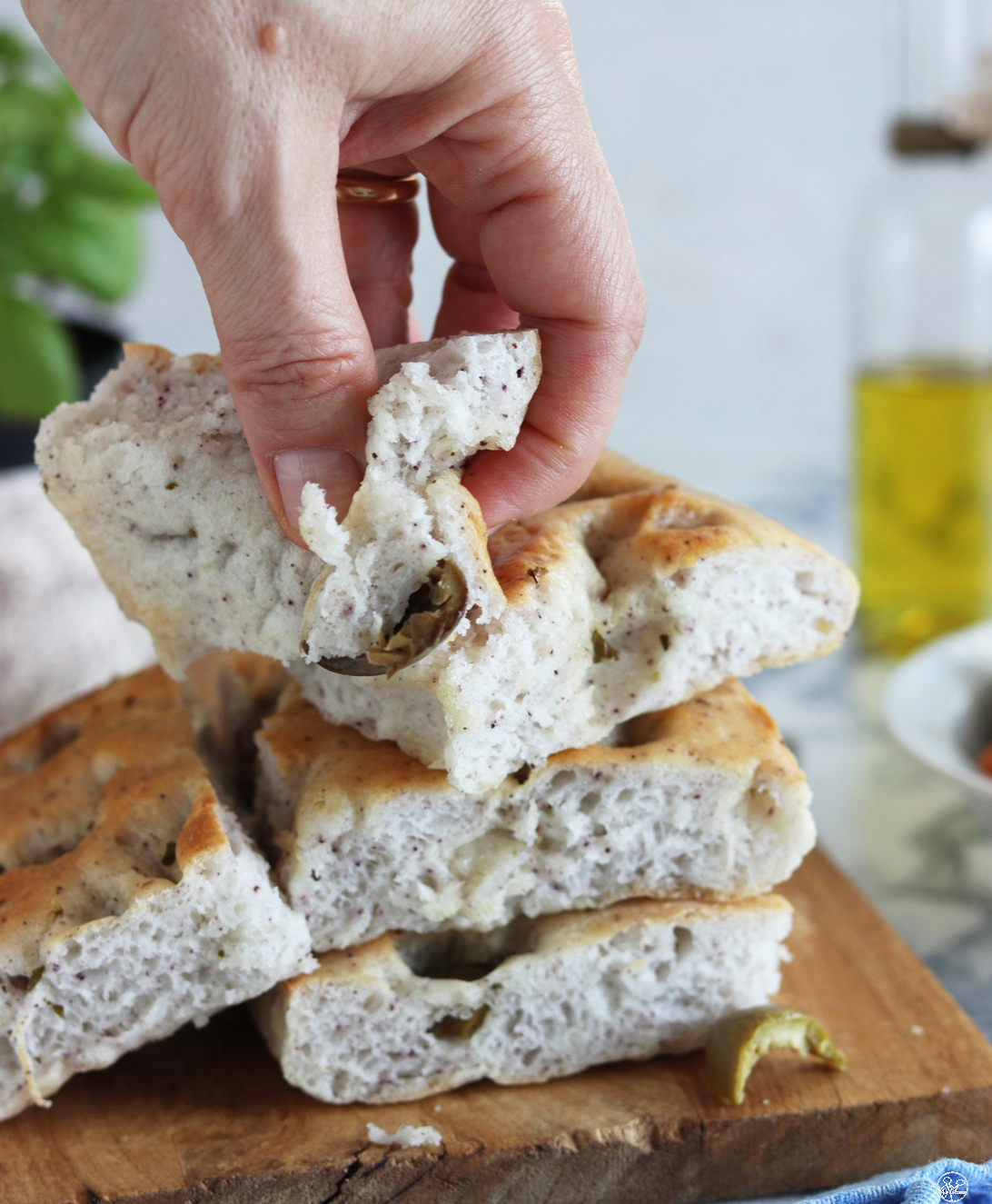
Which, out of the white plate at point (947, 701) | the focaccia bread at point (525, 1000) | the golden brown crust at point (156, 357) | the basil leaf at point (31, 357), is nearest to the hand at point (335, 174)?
the golden brown crust at point (156, 357)

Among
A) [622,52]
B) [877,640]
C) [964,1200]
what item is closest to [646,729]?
[964,1200]

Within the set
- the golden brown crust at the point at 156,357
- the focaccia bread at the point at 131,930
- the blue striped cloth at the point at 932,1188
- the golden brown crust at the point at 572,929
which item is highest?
the golden brown crust at the point at 156,357

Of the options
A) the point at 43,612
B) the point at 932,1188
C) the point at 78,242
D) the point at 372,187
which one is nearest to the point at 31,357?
the point at 78,242

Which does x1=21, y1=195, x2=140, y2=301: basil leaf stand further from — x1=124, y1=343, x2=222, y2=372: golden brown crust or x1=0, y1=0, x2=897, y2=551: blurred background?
x1=124, y1=343, x2=222, y2=372: golden brown crust

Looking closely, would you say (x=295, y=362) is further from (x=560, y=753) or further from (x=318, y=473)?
(x=560, y=753)

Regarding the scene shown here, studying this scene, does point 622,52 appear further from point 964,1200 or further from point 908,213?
point 964,1200

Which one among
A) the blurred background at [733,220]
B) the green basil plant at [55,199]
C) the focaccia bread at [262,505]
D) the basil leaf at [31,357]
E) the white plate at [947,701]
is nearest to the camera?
the focaccia bread at [262,505]

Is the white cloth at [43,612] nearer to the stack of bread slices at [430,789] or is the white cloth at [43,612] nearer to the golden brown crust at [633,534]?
the stack of bread slices at [430,789]
